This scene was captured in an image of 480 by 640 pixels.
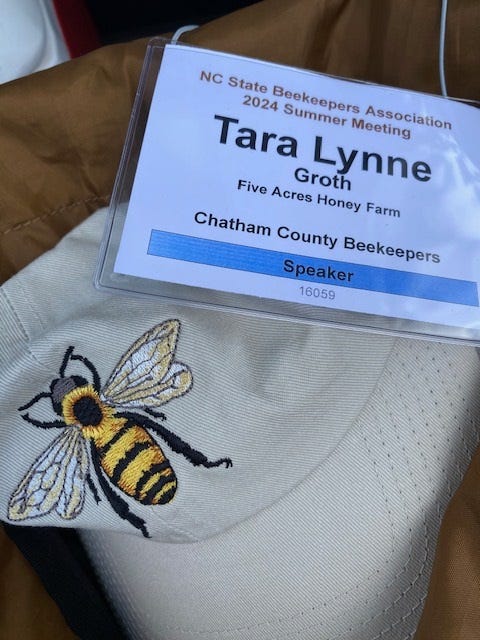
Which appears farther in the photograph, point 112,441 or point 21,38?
point 21,38

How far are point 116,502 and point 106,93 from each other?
297 millimetres

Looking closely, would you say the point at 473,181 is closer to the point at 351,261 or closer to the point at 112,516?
the point at 351,261

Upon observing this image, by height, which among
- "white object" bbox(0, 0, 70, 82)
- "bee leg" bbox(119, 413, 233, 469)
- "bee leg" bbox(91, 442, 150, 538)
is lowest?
"bee leg" bbox(91, 442, 150, 538)

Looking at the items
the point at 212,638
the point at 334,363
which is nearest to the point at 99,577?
the point at 212,638

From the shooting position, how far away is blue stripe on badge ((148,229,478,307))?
0.39 m

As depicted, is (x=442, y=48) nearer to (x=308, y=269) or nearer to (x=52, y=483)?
(x=308, y=269)

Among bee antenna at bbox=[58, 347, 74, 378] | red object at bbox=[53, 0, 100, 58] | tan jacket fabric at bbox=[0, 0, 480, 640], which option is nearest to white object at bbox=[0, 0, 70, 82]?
red object at bbox=[53, 0, 100, 58]

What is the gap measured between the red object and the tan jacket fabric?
1.01 ft

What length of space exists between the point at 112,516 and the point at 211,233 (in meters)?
0.20

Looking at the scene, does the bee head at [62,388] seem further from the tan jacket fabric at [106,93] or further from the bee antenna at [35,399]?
the tan jacket fabric at [106,93]

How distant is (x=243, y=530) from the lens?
0.47 metres

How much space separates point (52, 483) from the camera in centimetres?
41

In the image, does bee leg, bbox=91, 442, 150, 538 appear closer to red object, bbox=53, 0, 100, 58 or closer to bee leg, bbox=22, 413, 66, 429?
bee leg, bbox=22, 413, 66, 429

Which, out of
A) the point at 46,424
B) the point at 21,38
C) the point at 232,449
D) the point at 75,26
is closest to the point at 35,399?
the point at 46,424
